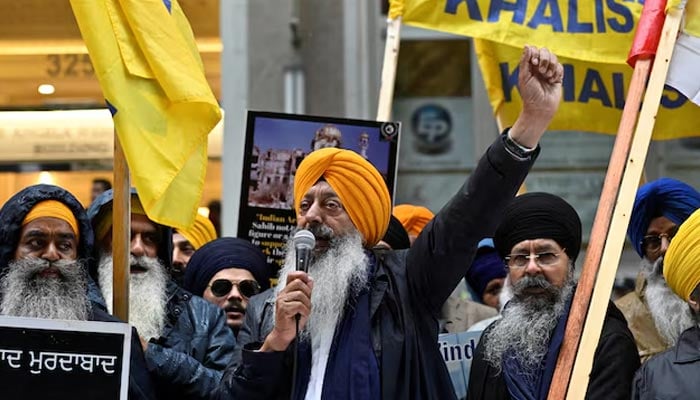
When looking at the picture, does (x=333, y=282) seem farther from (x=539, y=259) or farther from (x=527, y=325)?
(x=539, y=259)

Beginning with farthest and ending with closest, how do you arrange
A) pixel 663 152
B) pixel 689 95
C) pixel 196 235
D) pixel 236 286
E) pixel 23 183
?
pixel 663 152 → pixel 23 183 → pixel 196 235 → pixel 236 286 → pixel 689 95

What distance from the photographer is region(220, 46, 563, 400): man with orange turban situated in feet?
14.4

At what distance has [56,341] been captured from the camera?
4852 mm

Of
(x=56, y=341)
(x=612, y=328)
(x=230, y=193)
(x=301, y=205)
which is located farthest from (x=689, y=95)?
(x=230, y=193)

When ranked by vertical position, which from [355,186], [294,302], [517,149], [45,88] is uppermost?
[45,88]

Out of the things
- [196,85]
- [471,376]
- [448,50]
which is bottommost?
[471,376]

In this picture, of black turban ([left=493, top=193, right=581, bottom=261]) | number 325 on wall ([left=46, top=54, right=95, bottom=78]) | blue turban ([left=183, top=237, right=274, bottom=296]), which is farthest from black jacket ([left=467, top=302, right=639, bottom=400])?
number 325 on wall ([left=46, top=54, right=95, bottom=78])

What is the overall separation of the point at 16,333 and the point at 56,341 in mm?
136

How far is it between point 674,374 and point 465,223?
913 mm

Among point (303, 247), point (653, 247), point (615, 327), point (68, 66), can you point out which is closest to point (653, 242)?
point (653, 247)

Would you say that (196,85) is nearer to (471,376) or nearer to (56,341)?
(56,341)

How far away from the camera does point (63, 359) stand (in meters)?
4.85

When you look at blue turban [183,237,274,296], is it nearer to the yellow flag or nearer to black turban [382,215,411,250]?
black turban [382,215,411,250]

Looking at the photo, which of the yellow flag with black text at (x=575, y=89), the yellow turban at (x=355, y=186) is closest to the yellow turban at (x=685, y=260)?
the yellow turban at (x=355, y=186)
